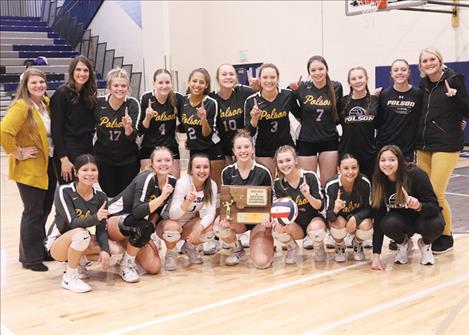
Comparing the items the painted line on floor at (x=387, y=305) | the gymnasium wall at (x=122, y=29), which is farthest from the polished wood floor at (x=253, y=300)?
the gymnasium wall at (x=122, y=29)

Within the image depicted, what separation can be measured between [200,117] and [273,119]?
552 mm

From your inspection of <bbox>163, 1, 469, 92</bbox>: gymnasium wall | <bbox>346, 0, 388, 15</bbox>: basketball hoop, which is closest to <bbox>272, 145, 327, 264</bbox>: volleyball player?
<bbox>346, 0, 388, 15</bbox>: basketball hoop

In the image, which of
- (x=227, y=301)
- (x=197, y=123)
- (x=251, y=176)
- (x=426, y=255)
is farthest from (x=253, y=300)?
(x=197, y=123)

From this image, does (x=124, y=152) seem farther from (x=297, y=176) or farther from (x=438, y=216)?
(x=438, y=216)

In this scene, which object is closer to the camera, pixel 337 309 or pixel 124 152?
pixel 337 309

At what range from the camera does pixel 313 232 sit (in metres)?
4.02

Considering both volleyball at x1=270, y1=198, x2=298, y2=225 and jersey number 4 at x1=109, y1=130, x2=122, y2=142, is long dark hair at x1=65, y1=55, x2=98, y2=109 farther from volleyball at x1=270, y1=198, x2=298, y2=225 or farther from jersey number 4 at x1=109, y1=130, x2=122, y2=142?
volleyball at x1=270, y1=198, x2=298, y2=225

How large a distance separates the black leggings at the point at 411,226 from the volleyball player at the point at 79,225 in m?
1.87

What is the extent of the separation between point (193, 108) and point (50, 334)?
6.46ft

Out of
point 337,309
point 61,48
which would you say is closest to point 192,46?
point 61,48

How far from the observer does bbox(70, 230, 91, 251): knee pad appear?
3.64m

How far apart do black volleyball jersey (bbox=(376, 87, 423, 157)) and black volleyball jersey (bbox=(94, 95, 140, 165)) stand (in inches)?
72.1

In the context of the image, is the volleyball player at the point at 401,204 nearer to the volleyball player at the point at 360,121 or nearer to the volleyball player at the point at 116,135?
the volleyball player at the point at 360,121

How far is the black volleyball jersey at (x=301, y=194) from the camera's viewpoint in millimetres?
4074
